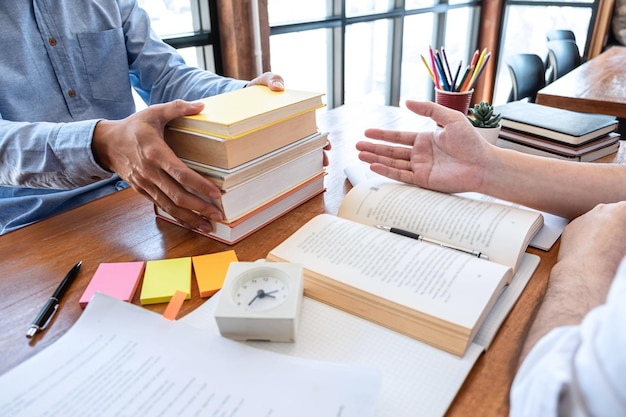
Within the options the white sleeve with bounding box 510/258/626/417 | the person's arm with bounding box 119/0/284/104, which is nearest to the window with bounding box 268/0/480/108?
the person's arm with bounding box 119/0/284/104

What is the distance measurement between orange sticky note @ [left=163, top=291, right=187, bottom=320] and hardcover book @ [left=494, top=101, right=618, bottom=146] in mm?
832

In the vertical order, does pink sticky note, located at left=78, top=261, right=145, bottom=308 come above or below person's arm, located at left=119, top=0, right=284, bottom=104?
below

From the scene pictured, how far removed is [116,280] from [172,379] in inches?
8.7

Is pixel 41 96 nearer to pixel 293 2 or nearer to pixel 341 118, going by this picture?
pixel 341 118

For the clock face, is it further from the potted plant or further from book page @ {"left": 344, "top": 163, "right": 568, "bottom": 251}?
the potted plant

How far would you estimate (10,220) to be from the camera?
38.8 inches

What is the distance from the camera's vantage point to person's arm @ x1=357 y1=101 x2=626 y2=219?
28.6 inches

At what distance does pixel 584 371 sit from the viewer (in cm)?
31

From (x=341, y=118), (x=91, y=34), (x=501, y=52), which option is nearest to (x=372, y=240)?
(x=341, y=118)

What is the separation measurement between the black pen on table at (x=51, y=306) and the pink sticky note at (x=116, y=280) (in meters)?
0.03

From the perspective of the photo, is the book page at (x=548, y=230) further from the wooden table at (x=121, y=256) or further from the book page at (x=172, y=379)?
the book page at (x=172, y=379)

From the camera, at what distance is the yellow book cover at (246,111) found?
2.12ft

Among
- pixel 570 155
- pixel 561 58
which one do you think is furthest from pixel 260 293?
pixel 561 58

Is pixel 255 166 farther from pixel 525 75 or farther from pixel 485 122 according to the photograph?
pixel 525 75
